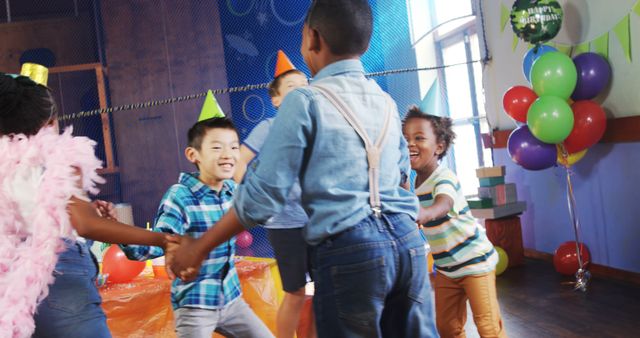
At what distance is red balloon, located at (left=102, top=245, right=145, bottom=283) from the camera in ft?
10.8

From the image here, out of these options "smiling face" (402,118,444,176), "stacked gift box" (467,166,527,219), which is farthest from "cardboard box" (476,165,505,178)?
"smiling face" (402,118,444,176)

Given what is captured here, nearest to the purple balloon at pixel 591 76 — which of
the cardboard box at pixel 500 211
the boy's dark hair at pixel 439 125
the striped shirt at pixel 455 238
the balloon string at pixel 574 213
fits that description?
the balloon string at pixel 574 213

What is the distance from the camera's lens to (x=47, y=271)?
66.2 inches

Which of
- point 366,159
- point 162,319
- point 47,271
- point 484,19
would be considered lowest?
point 162,319

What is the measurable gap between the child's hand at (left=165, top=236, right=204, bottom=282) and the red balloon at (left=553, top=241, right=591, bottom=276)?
10.6 ft

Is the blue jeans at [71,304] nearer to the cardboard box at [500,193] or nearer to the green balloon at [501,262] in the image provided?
the green balloon at [501,262]

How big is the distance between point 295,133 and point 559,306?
8.98 ft

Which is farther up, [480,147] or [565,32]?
[565,32]

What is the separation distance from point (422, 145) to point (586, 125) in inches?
67.4

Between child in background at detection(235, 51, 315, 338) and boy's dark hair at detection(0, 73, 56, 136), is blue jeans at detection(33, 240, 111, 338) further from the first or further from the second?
child in background at detection(235, 51, 315, 338)

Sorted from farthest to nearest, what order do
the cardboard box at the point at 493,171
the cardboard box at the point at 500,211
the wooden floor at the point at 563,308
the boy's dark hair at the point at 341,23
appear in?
the cardboard box at the point at 493,171
the cardboard box at the point at 500,211
the wooden floor at the point at 563,308
the boy's dark hair at the point at 341,23

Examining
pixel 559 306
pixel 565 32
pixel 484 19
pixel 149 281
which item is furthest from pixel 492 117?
pixel 149 281

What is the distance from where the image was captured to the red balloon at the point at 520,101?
13.7 ft

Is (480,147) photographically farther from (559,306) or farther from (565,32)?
(559,306)
